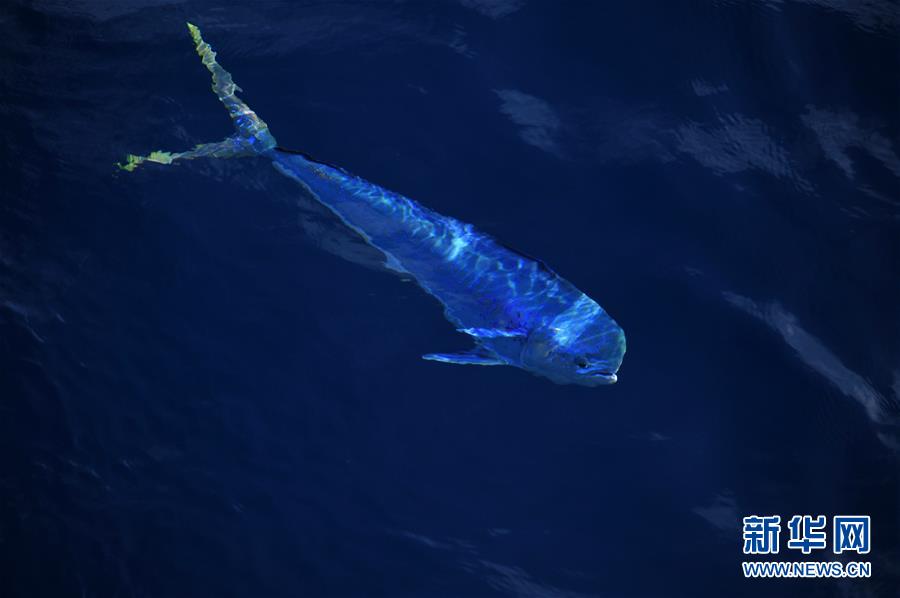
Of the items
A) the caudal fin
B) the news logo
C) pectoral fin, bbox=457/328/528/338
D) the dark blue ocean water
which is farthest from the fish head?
the caudal fin

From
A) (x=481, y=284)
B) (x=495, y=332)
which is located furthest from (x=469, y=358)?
(x=481, y=284)

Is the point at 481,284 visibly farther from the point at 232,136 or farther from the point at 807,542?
the point at 807,542

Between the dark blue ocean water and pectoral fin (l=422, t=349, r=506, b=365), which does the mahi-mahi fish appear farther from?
the dark blue ocean water

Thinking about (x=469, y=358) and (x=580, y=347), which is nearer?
(x=580, y=347)

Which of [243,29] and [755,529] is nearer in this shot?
[755,529]

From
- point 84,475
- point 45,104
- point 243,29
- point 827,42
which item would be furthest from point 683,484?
point 45,104

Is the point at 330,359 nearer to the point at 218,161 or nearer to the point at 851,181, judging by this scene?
the point at 218,161

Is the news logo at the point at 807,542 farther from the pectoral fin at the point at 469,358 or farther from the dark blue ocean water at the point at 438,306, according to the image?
the pectoral fin at the point at 469,358
